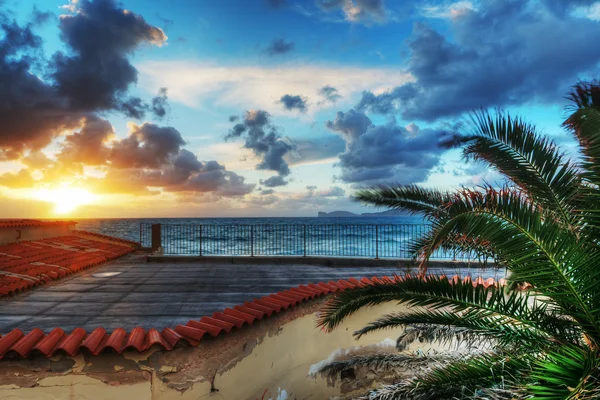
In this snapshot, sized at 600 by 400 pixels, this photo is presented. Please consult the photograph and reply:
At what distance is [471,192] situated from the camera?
3.83 meters

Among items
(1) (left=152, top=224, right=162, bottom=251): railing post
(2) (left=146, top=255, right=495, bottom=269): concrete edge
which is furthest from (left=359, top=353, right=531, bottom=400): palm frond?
(1) (left=152, top=224, right=162, bottom=251): railing post

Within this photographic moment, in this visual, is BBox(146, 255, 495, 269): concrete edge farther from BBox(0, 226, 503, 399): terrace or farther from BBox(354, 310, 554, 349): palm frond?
BBox(354, 310, 554, 349): palm frond

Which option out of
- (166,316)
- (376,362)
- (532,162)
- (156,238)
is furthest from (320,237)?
(532,162)

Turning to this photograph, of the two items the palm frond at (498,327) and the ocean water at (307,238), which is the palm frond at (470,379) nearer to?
the palm frond at (498,327)

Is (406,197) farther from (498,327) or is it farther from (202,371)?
(202,371)

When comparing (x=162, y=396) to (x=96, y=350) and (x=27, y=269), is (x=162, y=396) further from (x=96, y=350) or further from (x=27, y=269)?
(x=27, y=269)

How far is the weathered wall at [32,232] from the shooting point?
12773 millimetres

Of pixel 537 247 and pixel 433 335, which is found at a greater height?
pixel 537 247

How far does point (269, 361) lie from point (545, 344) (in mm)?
3186

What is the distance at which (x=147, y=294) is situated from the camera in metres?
7.96

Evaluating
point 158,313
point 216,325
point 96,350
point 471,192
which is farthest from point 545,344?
point 158,313

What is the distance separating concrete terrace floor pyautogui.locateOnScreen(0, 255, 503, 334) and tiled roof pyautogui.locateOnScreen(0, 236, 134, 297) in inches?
12.0

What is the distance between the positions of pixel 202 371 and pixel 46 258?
9.38 metres

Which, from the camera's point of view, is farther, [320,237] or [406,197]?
[320,237]
